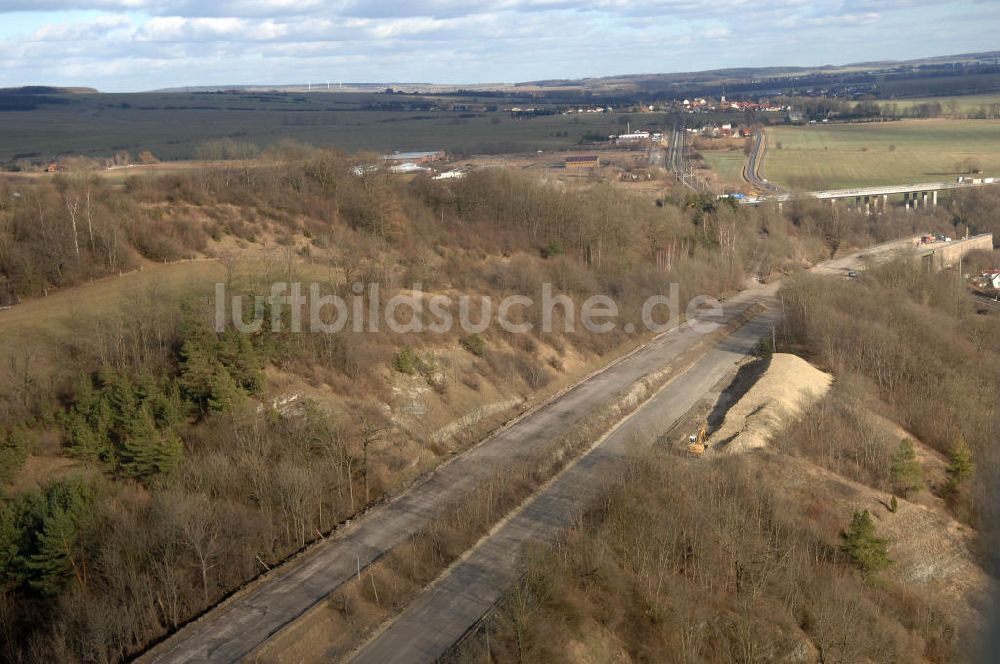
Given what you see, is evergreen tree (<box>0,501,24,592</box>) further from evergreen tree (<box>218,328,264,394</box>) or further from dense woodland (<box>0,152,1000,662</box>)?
evergreen tree (<box>218,328,264,394</box>)

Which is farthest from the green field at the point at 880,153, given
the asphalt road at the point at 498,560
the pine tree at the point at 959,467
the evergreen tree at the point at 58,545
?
the evergreen tree at the point at 58,545

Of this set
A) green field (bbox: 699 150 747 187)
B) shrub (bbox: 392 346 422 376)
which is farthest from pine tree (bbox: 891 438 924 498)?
green field (bbox: 699 150 747 187)

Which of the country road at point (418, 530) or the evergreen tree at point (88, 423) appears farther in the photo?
the evergreen tree at point (88, 423)

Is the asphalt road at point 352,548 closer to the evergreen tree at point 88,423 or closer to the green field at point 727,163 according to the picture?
the evergreen tree at point 88,423

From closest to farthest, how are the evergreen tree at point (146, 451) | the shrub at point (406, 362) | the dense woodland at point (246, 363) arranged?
1. the dense woodland at point (246, 363)
2. the evergreen tree at point (146, 451)
3. the shrub at point (406, 362)

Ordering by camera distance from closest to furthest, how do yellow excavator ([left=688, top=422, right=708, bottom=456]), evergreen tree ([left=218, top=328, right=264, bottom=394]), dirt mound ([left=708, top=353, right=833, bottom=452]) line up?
evergreen tree ([left=218, top=328, right=264, bottom=394]), yellow excavator ([left=688, top=422, right=708, bottom=456]), dirt mound ([left=708, top=353, right=833, bottom=452])
